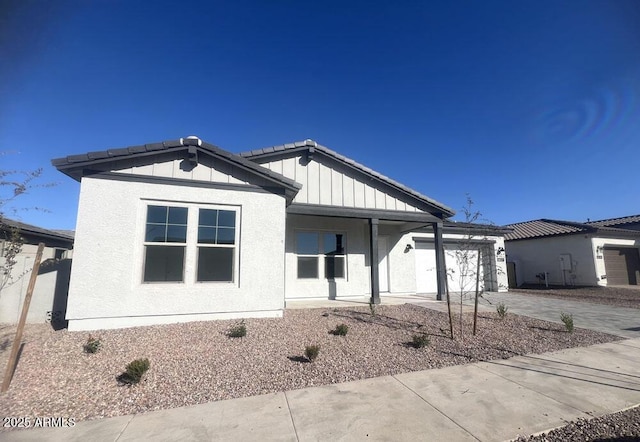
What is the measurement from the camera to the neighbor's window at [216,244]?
290 inches

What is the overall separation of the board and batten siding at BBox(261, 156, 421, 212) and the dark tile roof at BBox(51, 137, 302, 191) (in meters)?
2.12

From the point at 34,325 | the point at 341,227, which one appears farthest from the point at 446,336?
the point at 34,325

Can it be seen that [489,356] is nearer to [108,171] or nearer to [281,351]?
[281,351]

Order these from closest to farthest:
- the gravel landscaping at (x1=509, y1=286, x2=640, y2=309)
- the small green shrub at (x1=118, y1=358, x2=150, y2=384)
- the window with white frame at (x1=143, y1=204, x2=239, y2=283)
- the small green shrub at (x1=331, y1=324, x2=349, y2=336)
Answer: the small green shrub at (x1=118, y1=358, x2=150, y2=384)
the small green shrub at (x1=331, y1=324, x2=349, y2=336)
the window with white frame at (x1=143, y1=204, x2=239, y2=283)
the gravel landscaping at (x1=509, y1=286, x2=640, y2=309)

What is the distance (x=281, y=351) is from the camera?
5.55m

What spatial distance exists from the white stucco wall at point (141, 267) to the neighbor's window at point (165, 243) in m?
0.14

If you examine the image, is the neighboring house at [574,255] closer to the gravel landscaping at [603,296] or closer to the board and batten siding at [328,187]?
the gravel landscaping at [603,296]

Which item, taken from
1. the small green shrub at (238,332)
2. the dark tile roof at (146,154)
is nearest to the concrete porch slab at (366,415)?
the small green shrub at (238,332)

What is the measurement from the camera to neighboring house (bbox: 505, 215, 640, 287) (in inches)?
676

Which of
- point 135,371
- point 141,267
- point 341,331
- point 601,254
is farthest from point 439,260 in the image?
point 601,254

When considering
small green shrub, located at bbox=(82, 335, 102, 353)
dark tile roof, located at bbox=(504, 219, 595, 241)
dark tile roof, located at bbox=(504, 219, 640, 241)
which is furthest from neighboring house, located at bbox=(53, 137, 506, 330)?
dark tile roof, located at bbox=(504, 219, 595, 241)

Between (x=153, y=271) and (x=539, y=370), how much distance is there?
782 centimetres

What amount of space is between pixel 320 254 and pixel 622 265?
1959cm

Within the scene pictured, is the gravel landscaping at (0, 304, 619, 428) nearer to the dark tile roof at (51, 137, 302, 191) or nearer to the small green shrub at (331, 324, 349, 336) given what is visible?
the small green shrub at (331, 324, 349, 336)
